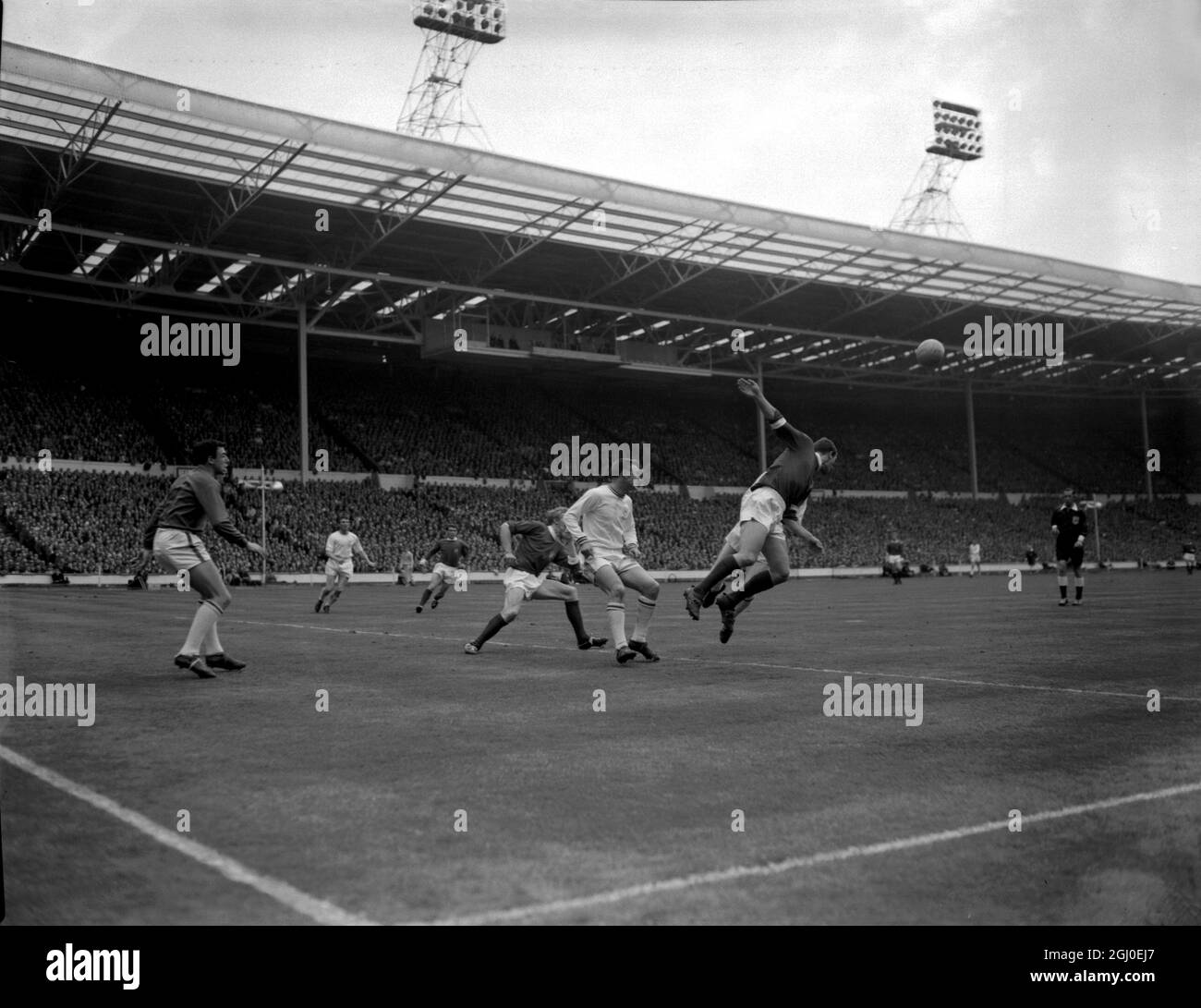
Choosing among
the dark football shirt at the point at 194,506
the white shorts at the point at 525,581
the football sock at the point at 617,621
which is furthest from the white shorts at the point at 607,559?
the dark football shirt at the point at 194,506

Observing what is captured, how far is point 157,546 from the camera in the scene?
30.4 feet

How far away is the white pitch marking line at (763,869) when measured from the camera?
3.22 meters

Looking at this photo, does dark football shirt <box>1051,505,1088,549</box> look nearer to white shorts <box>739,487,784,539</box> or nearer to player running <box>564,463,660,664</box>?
white shorts <box>739,487,784,539</box>

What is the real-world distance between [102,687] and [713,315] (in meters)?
45.0

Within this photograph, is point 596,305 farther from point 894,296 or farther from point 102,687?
point 102,687

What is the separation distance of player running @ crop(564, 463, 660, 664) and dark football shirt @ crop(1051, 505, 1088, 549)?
38.7 ft

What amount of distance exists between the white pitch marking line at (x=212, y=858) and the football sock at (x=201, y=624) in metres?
3.76

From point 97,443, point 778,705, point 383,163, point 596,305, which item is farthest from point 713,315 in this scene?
point 778,705

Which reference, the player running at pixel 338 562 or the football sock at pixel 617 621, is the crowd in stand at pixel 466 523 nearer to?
the player running at pixel 338 562

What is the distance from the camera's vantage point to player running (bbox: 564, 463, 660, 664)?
10.4 metres

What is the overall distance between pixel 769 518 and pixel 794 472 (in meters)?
0.51

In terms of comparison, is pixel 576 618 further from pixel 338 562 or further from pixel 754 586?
pixel 338 562

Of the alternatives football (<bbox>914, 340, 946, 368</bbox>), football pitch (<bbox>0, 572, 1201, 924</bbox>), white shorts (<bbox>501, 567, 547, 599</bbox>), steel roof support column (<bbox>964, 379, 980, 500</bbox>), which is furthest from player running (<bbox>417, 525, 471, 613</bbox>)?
steel roof support column (<bbox>964, 379, 980, 500</bbox>)

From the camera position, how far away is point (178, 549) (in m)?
9.23
